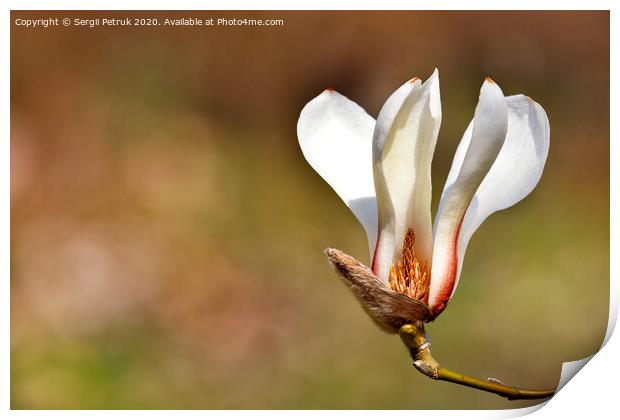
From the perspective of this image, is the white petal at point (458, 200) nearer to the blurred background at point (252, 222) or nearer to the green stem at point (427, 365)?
the green stem at point (427, 365)

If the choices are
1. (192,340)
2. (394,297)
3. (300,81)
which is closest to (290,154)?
(300,81)

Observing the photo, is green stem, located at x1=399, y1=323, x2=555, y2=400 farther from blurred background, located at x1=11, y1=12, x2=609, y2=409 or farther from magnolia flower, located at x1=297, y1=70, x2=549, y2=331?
blurred background, located at x1=11, y1=12, x2=609, y2=409

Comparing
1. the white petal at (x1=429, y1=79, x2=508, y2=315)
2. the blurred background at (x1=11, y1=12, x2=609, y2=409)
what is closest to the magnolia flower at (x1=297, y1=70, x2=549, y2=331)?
the white petal at (x1=429, y1=79, x2=508, y2=315)

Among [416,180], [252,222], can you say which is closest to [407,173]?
[416,180]

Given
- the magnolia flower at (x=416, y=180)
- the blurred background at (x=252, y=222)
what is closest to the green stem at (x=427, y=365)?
the magnolia flower at (x=416, y=180)
